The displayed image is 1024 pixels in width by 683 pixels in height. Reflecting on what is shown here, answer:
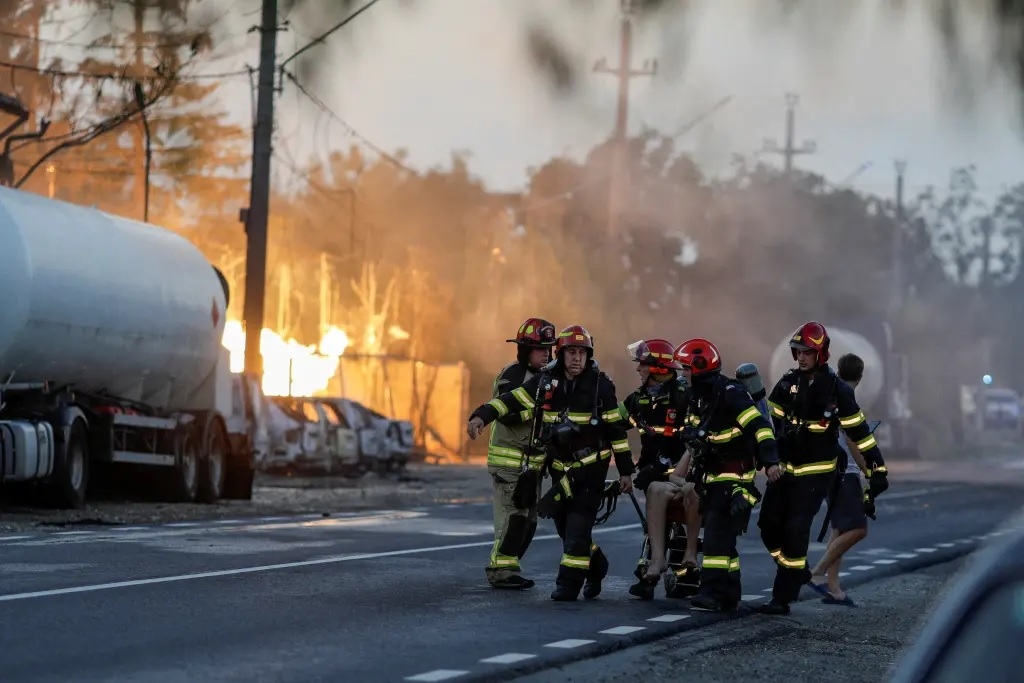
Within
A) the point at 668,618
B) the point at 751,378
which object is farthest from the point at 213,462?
the point at 668,618

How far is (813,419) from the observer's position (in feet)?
42.7

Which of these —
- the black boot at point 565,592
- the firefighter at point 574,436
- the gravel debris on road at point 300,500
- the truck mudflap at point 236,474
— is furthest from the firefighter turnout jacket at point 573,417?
the truck mudflap at point 236,474

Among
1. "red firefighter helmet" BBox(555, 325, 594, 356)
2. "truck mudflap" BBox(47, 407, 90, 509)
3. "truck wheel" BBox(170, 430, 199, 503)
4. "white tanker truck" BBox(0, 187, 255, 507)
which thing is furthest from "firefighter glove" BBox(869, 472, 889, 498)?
"truck wheel" BBox(170, 430, 199, 503)

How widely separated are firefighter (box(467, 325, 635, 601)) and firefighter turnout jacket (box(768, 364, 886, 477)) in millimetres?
1055

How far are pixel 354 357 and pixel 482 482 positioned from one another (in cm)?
1060

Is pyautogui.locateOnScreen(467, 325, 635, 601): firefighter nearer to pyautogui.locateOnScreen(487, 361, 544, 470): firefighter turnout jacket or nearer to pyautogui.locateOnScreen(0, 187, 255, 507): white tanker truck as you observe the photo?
pyautogui.locateOnScreen(487, 361, 544, 470): firefighter turnout jacket

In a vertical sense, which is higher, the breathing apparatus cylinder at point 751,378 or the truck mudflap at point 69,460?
the breathing apparatus cylinder at point 751,378

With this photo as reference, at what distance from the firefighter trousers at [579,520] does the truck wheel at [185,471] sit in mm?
14258

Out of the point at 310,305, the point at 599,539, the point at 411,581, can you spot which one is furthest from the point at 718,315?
the point at 411,581

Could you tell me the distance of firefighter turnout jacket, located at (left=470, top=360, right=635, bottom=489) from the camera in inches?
512

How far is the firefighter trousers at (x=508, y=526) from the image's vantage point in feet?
44.3

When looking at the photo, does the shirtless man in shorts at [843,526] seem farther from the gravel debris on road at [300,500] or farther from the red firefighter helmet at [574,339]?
the gravel debris on road at [300,500]

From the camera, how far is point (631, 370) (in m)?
65.1

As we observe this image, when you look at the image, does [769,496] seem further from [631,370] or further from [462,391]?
[631,370]
